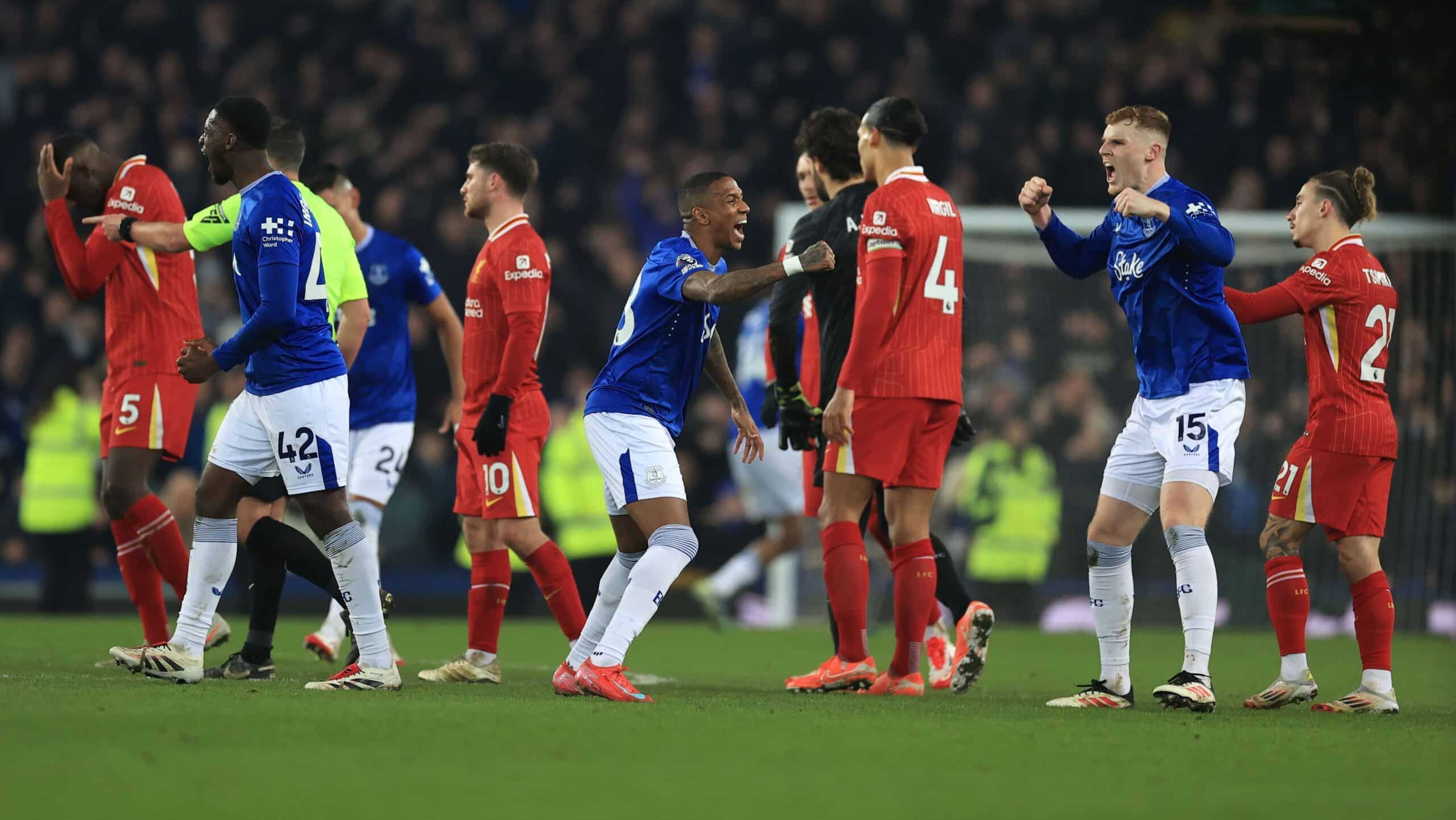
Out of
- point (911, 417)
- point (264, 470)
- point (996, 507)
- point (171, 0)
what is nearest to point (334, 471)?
point (264, 470)

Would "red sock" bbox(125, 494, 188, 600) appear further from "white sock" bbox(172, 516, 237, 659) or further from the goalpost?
the goalpost

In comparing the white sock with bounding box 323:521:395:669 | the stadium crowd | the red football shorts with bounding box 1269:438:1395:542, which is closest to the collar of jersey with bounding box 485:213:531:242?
the white sock with bounding box 323:521:395:669

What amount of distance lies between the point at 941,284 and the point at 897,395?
51 centimetres

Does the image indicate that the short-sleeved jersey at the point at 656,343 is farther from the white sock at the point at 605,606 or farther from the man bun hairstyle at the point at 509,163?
the man bun hairstyle at the point at 509,163

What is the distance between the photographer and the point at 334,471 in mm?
5996

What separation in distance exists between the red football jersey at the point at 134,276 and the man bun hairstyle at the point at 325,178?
35.1 inches

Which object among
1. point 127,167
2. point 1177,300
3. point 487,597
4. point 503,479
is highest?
point 127,167

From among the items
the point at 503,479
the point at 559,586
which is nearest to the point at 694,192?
the point at 503,479

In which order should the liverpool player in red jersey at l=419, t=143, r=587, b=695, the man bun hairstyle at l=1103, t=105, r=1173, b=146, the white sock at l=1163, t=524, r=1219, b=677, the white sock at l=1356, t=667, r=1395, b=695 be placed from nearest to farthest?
the white sock at l=1163, t=524, r=1219, b=677
the man bun hairstyle at l=1103, t=105, r=1173, b=146
the white sock at l=1356, t=667, r=1395, b=695
the liverpool player in red jersey at l=419, t=143, r=587, b=695

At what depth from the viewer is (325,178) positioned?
779 cm

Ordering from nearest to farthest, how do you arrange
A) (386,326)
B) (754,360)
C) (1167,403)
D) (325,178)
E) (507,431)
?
(1167,403)
(507,431)
(325,178)
(386,326)
(754,360)

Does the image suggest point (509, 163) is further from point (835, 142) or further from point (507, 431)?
point (835, 142)

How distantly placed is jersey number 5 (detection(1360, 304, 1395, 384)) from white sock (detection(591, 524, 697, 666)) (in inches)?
111

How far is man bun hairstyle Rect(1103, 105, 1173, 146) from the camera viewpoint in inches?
243
